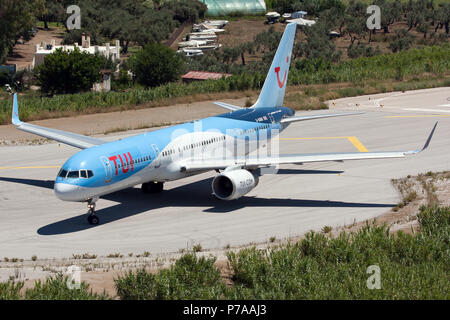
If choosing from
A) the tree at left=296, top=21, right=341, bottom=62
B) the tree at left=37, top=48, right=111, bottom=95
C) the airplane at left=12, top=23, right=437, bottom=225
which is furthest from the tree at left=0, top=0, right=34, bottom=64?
the airplane at left=12, top=23, right=437, bottom=225

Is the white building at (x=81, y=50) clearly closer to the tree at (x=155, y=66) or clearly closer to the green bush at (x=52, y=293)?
the tree at (x=155, y=66)

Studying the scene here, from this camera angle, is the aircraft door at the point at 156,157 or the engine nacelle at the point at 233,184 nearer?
the engine nacelle at the point at 233,184

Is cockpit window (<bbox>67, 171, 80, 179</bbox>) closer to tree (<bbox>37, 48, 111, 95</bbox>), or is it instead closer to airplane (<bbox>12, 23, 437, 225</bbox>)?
airplane (<bbox>12, 23, 437, 225</bbox>)

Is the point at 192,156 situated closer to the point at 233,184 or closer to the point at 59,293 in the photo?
the point at 233,184

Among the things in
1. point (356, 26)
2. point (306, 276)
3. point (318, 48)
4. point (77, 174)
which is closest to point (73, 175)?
point (77, 174)

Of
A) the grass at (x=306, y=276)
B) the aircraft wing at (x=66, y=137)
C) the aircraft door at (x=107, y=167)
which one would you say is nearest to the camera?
the grass at (x=306, y=276)

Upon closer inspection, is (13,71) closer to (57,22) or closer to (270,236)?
(57,22)

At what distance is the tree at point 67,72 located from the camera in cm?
10100

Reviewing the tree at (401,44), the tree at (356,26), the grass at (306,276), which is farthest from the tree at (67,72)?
the grass at (306,276)

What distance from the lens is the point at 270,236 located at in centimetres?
3559

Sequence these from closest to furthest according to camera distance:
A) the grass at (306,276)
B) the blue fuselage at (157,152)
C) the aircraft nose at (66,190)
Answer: the grass at (306,276)
the aircraft nose at (66,190)
the blue fuselage at (157,152)

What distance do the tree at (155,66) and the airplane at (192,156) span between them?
56893mm
